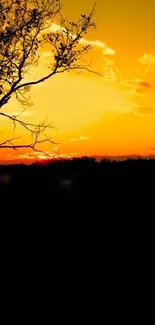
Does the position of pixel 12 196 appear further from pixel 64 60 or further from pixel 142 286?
pixel 142 286

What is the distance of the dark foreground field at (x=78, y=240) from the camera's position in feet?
52.9

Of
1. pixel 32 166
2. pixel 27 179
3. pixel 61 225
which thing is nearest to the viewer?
pixel 61 225

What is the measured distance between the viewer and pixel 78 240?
21672mm

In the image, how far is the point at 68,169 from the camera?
29.0 m

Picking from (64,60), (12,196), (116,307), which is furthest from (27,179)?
(116,307)

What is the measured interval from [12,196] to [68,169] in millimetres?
3968

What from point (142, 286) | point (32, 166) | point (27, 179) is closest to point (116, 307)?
point (142, 286)

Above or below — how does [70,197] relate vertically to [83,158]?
below

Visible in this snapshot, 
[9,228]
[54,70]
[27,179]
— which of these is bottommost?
[9,228]

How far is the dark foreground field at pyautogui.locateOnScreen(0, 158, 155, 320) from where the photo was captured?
16.1m

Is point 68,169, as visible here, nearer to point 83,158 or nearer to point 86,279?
point 83,158

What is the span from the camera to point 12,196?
2631 centimetres

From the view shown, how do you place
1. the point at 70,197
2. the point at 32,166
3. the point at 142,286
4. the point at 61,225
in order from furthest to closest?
the point at 32,166 → the point at 70,197 → the point at 61,225 → the point at 142,286

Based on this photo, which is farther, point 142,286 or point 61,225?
point 61,225
